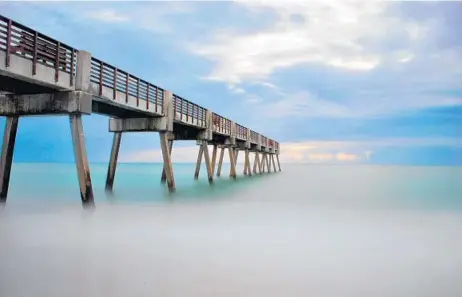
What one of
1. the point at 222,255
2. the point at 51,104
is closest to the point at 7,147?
the point at 51,104

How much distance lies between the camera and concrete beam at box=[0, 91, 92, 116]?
9.41 meters

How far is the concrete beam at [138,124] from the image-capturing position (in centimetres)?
1457

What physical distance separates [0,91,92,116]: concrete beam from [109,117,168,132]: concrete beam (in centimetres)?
486

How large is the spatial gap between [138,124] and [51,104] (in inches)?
206

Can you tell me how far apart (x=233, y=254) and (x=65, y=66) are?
645 cm

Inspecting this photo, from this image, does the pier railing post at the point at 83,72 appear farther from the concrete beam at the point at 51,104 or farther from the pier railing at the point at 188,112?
the pier railing at the point at 188,112

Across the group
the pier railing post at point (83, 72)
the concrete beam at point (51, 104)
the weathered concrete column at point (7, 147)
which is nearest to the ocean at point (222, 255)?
the weathered concrete column at point (7, 147)

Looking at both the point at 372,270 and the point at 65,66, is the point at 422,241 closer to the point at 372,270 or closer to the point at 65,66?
the point at 372,270

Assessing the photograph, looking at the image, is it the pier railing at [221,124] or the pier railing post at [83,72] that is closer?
the pier railing post at [83,72]

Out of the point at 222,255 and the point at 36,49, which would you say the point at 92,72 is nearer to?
the point at 36,49

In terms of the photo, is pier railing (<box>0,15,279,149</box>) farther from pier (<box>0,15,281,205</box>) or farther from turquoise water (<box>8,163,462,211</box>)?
turquoise water (<box>8,163,462,211</box>)

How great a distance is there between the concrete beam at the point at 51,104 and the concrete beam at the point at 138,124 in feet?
15.9

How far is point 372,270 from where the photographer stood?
16.9 feet

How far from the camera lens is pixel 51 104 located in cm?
955
